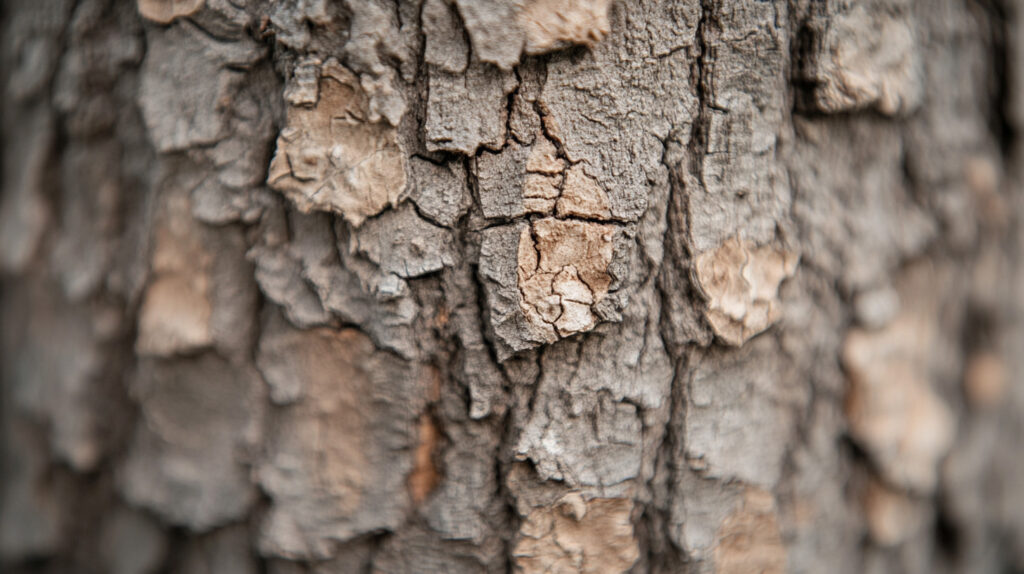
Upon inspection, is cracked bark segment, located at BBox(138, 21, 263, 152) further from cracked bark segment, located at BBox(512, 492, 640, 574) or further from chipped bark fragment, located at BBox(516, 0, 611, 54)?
cracked bark segment, located at BBox(512, 492, 640, 574)

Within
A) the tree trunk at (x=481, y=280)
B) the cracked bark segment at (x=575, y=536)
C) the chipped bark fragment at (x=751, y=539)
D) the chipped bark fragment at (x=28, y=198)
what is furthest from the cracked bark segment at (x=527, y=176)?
the chipped bark fragment at (x=28, y=198)

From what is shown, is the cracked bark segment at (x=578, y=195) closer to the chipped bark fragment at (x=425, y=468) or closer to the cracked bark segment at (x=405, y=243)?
the cracked bark segment at (x=405, y=243)

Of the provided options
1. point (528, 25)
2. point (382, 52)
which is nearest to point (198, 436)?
point (382, 52)

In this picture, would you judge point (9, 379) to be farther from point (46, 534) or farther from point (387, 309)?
point (387, 309)

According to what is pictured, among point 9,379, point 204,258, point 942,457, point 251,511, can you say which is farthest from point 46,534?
point 942,457

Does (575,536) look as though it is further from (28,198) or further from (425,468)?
(28,198)

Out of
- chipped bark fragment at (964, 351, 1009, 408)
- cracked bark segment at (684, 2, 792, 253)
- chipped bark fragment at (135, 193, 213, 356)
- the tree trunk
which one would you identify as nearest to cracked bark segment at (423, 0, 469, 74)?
the tree trunk
